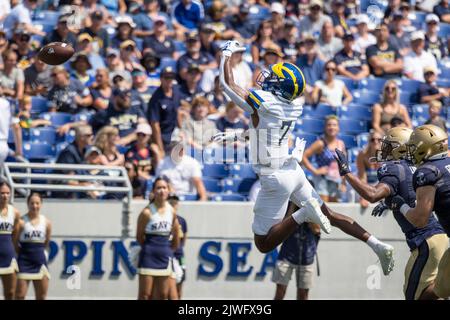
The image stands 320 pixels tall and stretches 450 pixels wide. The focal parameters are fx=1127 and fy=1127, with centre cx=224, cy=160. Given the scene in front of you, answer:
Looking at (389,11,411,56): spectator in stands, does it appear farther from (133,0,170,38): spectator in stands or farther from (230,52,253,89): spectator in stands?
(133,0,170,38): spectator in stands

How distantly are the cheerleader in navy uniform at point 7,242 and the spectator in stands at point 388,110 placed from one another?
16.4 ft

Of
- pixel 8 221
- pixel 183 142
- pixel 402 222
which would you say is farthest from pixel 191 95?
pixel 402 222

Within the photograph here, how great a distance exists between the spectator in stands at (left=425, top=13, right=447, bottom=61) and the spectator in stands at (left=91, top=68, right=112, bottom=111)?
5355 mm

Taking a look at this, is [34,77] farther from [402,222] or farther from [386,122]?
[402,222]

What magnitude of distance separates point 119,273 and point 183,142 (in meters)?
1.79

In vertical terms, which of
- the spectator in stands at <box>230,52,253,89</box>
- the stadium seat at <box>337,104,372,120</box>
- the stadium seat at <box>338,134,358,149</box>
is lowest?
the stadium seat at <box>338,134,358,149</box>

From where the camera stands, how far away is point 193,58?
15.4m

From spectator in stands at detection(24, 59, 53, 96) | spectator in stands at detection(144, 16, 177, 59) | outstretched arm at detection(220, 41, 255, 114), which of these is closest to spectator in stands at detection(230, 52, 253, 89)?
spectator in stands at detection(144, 16, 177, 59)

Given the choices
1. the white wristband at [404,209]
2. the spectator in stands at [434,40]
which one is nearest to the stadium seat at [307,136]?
the spectator in stands at [434,40]

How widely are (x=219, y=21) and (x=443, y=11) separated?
4.08 m

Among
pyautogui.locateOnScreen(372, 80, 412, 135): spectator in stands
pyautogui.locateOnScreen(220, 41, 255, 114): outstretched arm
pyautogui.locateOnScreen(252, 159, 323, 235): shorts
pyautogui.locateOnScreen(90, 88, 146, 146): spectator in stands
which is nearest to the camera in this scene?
pyautogui.locateOnScreen(220, 41, 255, 114): outstretched arm

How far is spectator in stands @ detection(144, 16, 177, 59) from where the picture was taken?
51.6 ft

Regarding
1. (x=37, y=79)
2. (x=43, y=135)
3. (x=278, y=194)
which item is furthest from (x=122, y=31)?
(x=278, y=194)

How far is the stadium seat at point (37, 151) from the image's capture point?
45.0 feet
